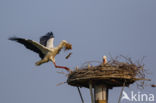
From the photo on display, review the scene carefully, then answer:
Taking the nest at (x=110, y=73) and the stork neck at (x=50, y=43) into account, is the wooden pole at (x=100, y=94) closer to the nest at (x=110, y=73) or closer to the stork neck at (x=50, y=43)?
the nest at (x=110, y=73)

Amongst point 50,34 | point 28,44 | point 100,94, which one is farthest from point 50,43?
point 100,94

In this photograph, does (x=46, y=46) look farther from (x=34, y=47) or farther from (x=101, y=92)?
(x=101, y=92)

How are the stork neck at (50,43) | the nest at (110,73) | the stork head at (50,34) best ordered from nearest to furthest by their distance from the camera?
the nest at (110,73) < the stork neck at (50,43) < the stork head at (50,34)

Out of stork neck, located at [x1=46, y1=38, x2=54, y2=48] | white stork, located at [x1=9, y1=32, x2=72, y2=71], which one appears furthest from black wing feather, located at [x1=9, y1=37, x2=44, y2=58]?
stork neck, located at [x1=46, y1=38, x2=54, y2=48]

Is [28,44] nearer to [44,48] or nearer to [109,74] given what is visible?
[44,48]

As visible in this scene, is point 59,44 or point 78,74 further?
point 59,44

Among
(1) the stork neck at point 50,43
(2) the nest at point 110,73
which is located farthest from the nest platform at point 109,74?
(1) the stork neck at point 50,43

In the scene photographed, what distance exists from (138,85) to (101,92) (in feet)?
3.32

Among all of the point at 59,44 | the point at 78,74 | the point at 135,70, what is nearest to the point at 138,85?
the point at 135,70

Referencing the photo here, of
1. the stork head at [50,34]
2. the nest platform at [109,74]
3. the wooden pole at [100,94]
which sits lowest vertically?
the wooden pole at [100,94]

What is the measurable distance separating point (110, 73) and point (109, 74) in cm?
4

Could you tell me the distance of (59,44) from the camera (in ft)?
40.1

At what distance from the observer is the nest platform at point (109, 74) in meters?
11.0

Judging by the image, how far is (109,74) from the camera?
1095 cm
